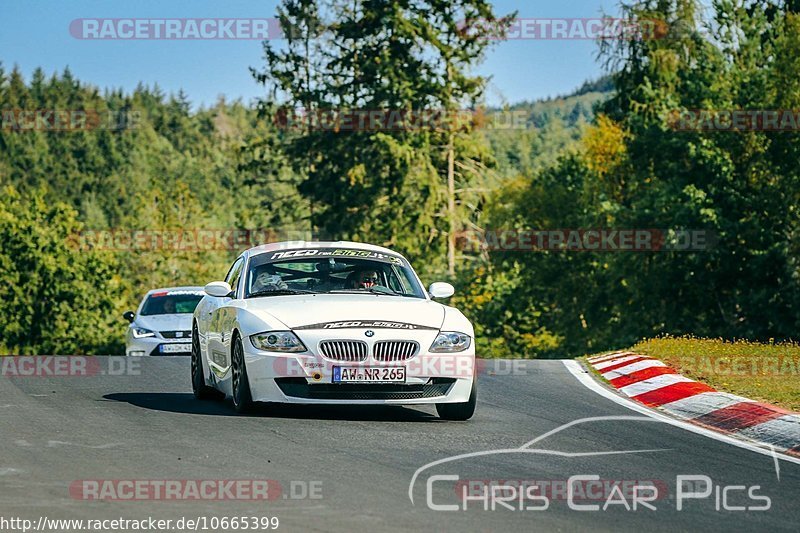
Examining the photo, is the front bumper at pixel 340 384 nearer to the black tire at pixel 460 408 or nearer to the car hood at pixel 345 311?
the black tire at pixel 460 408

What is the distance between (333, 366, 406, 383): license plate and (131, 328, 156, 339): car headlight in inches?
525

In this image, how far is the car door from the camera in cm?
1199

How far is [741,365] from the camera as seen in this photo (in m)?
16.1

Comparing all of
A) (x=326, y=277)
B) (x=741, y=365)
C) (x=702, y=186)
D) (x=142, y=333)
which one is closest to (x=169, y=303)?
(x=142, y=333)

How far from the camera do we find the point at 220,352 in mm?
12203

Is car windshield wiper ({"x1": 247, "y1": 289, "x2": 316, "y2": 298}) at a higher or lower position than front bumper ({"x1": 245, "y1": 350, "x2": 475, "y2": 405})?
higher

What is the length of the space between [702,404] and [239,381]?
4.41 meters

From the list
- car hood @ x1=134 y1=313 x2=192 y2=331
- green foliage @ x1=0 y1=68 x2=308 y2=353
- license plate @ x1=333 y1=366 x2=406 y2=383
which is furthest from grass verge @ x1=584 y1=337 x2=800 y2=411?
green foliage @ x1=0 y1=68 x2=308 y2=353

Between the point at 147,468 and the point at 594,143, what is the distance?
2203 inches

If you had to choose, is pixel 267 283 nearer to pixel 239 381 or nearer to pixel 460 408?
pixel 239 381

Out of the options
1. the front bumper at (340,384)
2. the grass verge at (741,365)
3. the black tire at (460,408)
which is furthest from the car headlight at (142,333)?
the black tire at (460,408)

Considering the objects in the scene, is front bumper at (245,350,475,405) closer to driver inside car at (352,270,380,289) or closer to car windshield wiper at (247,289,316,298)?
car windshield wiper at (247,289,316,298)

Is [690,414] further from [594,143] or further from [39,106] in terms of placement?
[39,106]

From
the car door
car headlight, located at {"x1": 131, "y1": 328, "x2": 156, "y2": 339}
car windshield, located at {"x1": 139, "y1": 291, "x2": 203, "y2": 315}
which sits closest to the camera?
the car door
